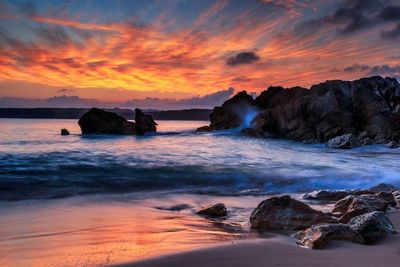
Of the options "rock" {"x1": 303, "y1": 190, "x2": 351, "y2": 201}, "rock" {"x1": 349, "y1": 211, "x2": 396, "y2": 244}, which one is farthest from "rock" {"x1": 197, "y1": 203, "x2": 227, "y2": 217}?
"rock" {"x1": 303, "y1": 190, "x2": 351, "y2": 201}

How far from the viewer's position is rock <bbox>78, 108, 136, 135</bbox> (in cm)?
4334

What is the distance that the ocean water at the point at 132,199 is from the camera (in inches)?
197

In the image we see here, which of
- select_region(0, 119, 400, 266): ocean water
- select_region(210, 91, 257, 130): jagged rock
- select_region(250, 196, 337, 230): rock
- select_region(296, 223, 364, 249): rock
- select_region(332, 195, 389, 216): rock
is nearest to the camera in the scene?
select_region(296, 223, 364, 249): rock

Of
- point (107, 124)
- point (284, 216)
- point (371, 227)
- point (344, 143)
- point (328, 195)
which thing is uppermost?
point (107, 124)

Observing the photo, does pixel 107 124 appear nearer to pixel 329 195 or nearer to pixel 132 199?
pixel 132 199

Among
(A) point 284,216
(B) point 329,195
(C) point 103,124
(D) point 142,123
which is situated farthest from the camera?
(D) point 142,123

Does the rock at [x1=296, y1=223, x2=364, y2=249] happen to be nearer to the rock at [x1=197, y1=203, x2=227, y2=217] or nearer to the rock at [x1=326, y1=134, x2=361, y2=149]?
the rock at [x1=197, y1=203, x2=227, y2=217]

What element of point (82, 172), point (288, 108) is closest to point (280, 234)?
point (82, 172)

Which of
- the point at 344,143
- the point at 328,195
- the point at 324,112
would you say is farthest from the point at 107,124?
the point at 328,195

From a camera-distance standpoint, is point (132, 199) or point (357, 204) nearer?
point (357, 204)

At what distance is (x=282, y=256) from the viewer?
4.33m

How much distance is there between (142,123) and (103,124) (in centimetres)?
452

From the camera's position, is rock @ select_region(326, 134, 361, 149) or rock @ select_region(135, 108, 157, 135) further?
rock @ select_region(135, 108, 157, 135)

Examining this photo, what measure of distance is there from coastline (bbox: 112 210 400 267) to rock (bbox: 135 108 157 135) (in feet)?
133
